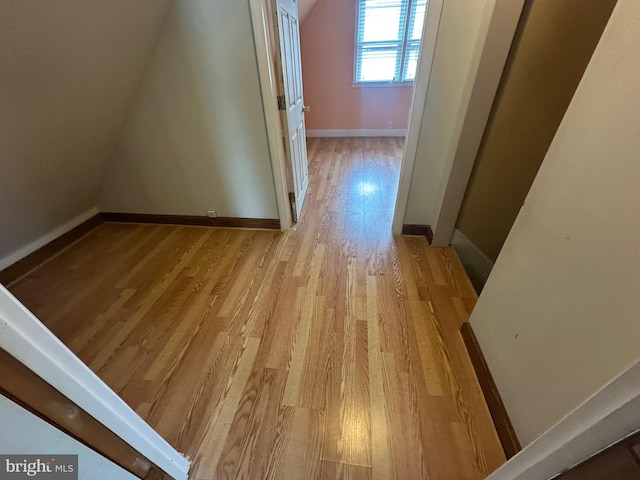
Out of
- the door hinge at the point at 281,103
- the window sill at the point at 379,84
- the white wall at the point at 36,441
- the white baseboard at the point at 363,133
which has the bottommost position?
the white baseboard at the point at 363,133

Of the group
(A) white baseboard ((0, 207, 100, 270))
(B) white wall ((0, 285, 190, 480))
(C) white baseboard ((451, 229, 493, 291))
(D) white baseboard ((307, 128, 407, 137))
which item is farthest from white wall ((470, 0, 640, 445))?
(D) white baseboard ((307, 128, 407, 137))

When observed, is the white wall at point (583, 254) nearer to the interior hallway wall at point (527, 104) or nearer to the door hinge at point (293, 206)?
the interior hallway wall at point (527, 104)

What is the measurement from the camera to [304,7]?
3693 mm

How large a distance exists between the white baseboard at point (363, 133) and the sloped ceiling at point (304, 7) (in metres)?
1.71

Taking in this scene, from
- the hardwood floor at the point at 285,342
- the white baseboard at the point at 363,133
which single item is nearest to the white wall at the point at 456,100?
the hardwood floor at the point at 285,342

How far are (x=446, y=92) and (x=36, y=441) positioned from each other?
2.23 meters

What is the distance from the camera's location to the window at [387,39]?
4094 mm

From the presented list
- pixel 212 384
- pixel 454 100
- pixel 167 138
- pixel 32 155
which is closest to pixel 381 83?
pixel 454 100

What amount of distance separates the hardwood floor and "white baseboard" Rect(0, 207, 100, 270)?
0.14m

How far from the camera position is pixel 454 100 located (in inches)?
67.2

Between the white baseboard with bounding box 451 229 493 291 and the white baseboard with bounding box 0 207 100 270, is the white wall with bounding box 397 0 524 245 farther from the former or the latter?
the white baseboard with bounding box 0 207 100 270

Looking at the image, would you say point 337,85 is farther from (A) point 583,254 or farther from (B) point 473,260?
(A) point 583,254

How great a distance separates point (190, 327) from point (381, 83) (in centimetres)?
484

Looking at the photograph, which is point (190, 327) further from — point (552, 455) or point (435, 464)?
point (552, 455)
